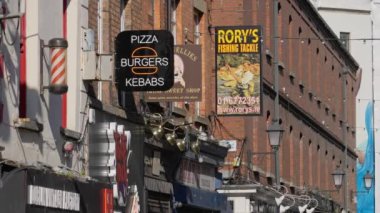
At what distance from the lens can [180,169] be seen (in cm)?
2791

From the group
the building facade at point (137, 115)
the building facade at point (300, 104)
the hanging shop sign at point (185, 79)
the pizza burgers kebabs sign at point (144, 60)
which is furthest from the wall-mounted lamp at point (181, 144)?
the building facade at point (300, 104)

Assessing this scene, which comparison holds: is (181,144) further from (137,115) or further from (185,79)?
(137,115)

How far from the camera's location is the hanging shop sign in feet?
83.5

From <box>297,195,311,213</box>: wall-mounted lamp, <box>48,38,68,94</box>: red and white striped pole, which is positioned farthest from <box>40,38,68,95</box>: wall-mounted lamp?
<box>297,195,311,213</box>: wall-mounted lamp

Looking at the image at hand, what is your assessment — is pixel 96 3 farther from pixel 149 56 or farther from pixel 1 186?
pixel 1 186

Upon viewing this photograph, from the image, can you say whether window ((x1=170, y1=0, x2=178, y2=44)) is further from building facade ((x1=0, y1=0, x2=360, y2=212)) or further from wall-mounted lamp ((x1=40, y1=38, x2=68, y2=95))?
wall-mounted lamp ((x1=40, y1=38, x2=68, y2=95))

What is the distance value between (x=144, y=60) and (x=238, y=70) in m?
8.86

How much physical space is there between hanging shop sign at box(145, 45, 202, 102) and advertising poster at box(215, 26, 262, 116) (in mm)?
4207

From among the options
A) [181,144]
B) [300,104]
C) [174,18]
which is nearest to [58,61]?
[181,144]

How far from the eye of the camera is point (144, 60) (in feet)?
73.4

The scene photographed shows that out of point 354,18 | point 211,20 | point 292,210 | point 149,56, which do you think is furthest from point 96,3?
point 354,18

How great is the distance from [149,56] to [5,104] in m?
4.99

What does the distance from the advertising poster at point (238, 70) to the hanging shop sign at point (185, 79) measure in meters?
4.21

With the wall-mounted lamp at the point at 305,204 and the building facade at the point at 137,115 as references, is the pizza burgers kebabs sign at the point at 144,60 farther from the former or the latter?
the wall-mounted lamp at the point at 305,204
